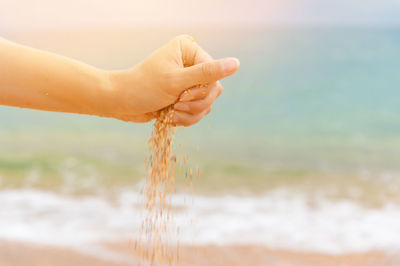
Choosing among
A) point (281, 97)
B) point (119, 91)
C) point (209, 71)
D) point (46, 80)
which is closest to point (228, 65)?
point (209, 71)

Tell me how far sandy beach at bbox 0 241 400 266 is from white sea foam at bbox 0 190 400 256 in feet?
0.34

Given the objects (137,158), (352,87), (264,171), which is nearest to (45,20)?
(137,158)

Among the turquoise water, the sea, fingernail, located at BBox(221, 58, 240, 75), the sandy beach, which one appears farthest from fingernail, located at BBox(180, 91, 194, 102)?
the turquoise water

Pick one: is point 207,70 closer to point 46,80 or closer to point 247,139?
point 46,80

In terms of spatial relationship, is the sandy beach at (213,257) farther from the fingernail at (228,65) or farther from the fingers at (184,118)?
the fingernail at (228,65)

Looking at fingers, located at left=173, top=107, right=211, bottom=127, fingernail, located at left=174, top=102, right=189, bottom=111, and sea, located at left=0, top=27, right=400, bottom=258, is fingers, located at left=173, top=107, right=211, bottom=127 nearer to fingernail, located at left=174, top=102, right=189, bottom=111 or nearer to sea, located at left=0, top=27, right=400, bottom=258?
fingernail, located at left=174, top=102, right=189, bottom=111

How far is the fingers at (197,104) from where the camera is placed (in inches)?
43.0

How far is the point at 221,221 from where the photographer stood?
2660 millimetres

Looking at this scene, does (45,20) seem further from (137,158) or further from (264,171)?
(264,171)

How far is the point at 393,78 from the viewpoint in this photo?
4.98 meters

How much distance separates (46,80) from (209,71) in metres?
0.44

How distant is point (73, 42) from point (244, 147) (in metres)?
2.52

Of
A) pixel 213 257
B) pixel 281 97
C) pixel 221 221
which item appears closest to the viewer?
pixel 213 257

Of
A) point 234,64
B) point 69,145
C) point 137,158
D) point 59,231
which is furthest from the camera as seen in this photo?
point 69,145
